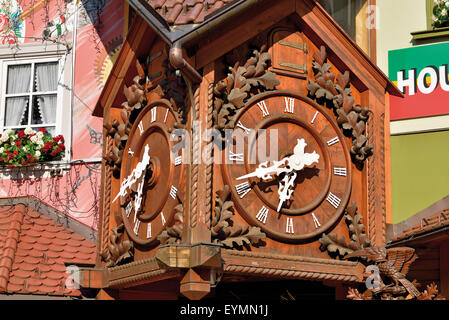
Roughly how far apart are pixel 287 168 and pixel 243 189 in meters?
0.40

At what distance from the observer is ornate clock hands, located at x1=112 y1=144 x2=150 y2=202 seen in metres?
8.77

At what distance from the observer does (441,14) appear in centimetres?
956

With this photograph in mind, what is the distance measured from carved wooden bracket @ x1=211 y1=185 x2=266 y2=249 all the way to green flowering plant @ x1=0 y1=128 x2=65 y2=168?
3406 millimetres

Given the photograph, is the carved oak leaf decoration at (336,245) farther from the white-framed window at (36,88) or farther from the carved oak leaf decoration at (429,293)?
the white-framed window at (36,88)

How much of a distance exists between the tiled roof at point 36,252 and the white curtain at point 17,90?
3.62 ft

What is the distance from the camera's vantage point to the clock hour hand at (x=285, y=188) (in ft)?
27.7

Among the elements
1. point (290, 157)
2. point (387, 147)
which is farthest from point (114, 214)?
point (387, 147)


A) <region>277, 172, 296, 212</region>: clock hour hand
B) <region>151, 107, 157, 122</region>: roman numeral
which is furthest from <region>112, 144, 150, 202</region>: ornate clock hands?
<region>277, 172, 296, 212</region>: clock hour hand

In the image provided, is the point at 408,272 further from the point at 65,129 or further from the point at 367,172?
the point at 65,129

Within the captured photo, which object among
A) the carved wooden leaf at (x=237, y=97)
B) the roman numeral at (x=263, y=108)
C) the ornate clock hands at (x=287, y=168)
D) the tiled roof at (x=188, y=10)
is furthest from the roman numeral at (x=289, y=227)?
the tiled roof at (x=188, y=10)

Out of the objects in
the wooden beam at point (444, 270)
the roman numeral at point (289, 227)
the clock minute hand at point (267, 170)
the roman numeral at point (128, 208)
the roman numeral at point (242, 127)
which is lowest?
the wooden beam at point (444, 270)

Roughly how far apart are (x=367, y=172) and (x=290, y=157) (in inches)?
31.0

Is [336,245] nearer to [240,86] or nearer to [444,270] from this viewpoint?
[444,270]

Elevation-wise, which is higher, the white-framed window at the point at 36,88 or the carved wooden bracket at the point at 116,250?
the white-framed window at the point at 36,88
